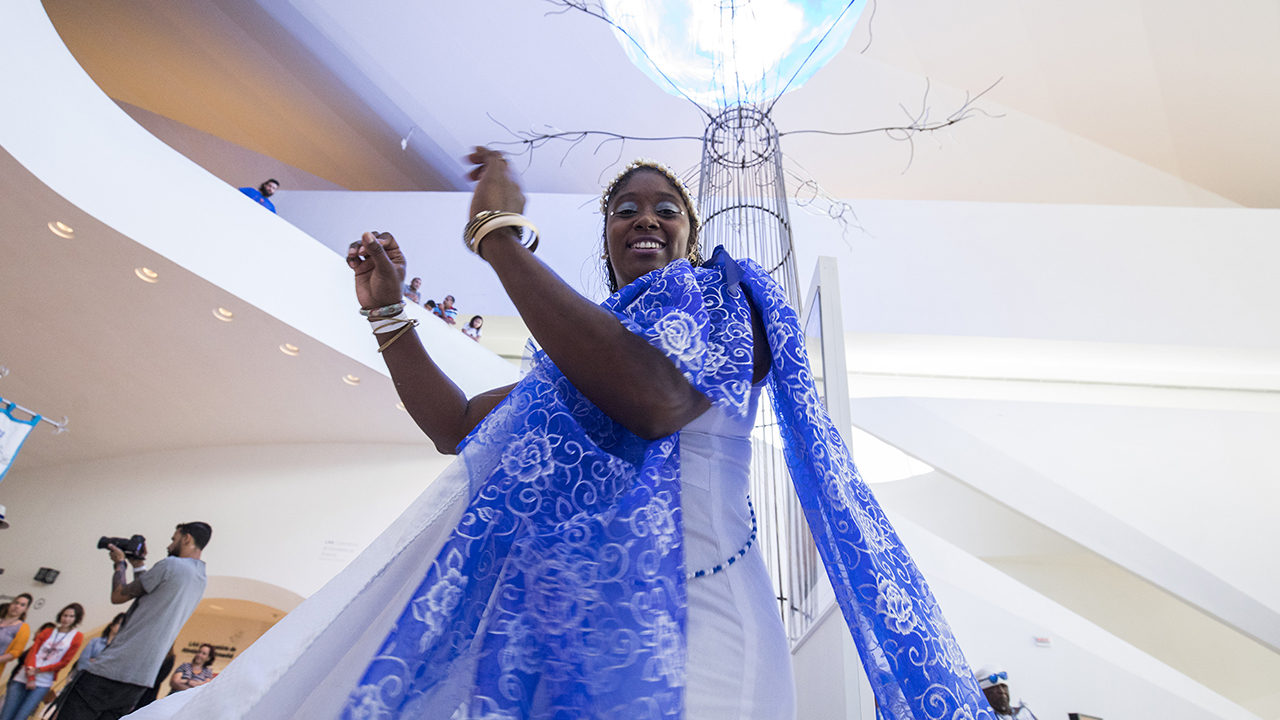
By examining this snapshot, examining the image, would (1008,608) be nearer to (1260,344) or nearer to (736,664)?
(1260,344)

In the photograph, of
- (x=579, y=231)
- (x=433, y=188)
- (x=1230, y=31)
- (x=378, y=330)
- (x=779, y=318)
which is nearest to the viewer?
(x=779, y=318)

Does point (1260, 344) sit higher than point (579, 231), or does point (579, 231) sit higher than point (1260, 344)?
point (579, 231)

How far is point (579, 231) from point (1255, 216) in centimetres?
590

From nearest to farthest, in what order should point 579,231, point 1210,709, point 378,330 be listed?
point 378,330 → point 1210,709 → point 579,231

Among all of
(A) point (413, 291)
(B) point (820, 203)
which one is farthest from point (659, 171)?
(B) point (820, 203)

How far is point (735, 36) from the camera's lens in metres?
1.51

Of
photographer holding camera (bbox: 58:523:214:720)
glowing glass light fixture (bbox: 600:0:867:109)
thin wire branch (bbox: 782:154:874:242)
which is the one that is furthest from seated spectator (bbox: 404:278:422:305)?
glowing glass light fixture (bbox: 600:0:867:109)

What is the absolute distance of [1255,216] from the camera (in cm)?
635

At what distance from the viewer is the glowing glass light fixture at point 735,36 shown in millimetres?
1481

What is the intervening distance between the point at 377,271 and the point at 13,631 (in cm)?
703

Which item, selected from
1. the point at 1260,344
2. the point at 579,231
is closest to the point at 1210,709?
the point at 1260,344

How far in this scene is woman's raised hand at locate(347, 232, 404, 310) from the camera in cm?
90

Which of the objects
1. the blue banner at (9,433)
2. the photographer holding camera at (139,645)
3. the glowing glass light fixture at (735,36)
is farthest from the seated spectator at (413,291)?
the glowing glass light fixture at (735,36)

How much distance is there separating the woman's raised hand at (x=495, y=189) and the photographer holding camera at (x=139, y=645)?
7.78ft
